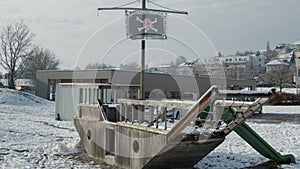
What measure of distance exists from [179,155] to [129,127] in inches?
56.9

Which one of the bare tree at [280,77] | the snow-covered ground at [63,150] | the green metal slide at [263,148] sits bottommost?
the snow-covered ground at [63,150]

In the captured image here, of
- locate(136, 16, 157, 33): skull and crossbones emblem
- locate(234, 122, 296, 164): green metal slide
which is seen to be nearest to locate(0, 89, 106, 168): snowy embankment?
locate(136, 16, 157, 33): skull and crossbones emblem

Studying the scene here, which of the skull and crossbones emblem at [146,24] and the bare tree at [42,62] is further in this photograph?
the bare tree at [42,62]

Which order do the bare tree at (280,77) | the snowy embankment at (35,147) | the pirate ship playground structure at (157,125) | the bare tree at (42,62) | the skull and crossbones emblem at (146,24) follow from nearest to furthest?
the pirate ship playground structure at (157,125), the snowy embankment at (35,147), the skull and crossbones emblem at (146,24), the bare tree at (280,77), the bare tree at (42,62)

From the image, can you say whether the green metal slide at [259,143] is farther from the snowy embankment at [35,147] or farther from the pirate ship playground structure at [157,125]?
the snowy embankment at [35,147]

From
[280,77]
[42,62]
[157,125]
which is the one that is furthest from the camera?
[42,62]

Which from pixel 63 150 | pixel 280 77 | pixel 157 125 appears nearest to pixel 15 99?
pixel 63 150

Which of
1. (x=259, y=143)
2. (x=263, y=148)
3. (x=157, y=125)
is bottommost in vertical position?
(x=263, y=148)

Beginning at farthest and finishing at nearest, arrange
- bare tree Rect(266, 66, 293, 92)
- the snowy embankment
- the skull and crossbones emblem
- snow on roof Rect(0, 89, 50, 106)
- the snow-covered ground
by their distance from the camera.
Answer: bare tree Rect(266, 66, 293, 92)
snow on roof Rect(0, 89, 50, 106)
the skull and crossbones emblem
the snow-covered ground
the snowy embankment

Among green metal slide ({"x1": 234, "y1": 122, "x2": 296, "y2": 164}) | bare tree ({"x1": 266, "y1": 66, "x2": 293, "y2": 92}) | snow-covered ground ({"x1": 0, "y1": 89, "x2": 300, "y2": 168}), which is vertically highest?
bare tree ({"x1": 266, "y1": 66, "x2": 293, "y2": 92})

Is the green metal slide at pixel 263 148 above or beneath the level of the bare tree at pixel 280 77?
beneath

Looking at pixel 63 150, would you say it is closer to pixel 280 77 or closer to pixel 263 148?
pixel 263 148

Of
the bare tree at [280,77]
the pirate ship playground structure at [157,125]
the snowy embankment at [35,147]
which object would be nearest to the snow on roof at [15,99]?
the snowy embankment at [35,147]

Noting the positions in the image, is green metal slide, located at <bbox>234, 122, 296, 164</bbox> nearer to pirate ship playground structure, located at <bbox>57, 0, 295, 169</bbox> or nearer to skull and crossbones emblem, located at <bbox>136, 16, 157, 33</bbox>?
pirate ship playground structure, located at <bbox>57, 0, 295, 169</bbox>
